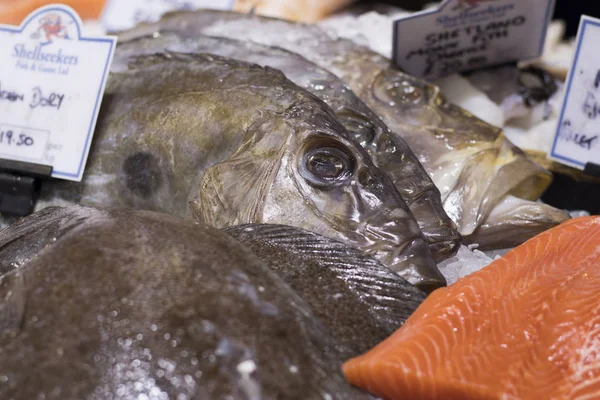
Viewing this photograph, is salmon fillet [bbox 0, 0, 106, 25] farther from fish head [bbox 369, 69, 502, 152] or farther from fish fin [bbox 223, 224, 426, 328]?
fish fin [bbox 223, 224, 426, 328]

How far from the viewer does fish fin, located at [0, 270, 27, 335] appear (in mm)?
1118

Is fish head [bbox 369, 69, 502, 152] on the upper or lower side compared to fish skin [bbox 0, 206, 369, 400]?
upper

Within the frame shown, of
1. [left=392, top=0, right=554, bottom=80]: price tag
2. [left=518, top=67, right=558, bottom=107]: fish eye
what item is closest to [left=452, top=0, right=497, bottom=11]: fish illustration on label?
[left=392, top=0, right=554, bottom=80]: price tag

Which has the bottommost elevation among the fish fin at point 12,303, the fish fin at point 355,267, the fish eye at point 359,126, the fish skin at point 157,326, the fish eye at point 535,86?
the fish fin at point 12,303

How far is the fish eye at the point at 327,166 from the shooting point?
1611 millimetres

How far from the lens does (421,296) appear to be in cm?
135

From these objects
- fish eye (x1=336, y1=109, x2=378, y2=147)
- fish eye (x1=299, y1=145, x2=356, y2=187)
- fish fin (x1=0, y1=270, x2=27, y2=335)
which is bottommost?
fish fin (x1=0, y1=270, x2=27, y2=335)

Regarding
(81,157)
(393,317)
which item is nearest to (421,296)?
(393,317)

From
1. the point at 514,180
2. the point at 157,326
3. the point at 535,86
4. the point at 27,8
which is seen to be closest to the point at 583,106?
the point at 514,180

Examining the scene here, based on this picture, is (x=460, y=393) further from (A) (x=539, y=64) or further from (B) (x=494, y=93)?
(A) (x=539, y=64)

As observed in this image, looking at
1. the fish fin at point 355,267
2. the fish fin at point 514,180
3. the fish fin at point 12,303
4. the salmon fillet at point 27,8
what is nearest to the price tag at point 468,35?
the fish fin at point 514,180

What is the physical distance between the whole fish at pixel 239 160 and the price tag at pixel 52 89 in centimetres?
8

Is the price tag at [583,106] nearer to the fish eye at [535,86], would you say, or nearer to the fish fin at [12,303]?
the fish eye at [535,86]

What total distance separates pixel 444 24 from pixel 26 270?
1.97m
